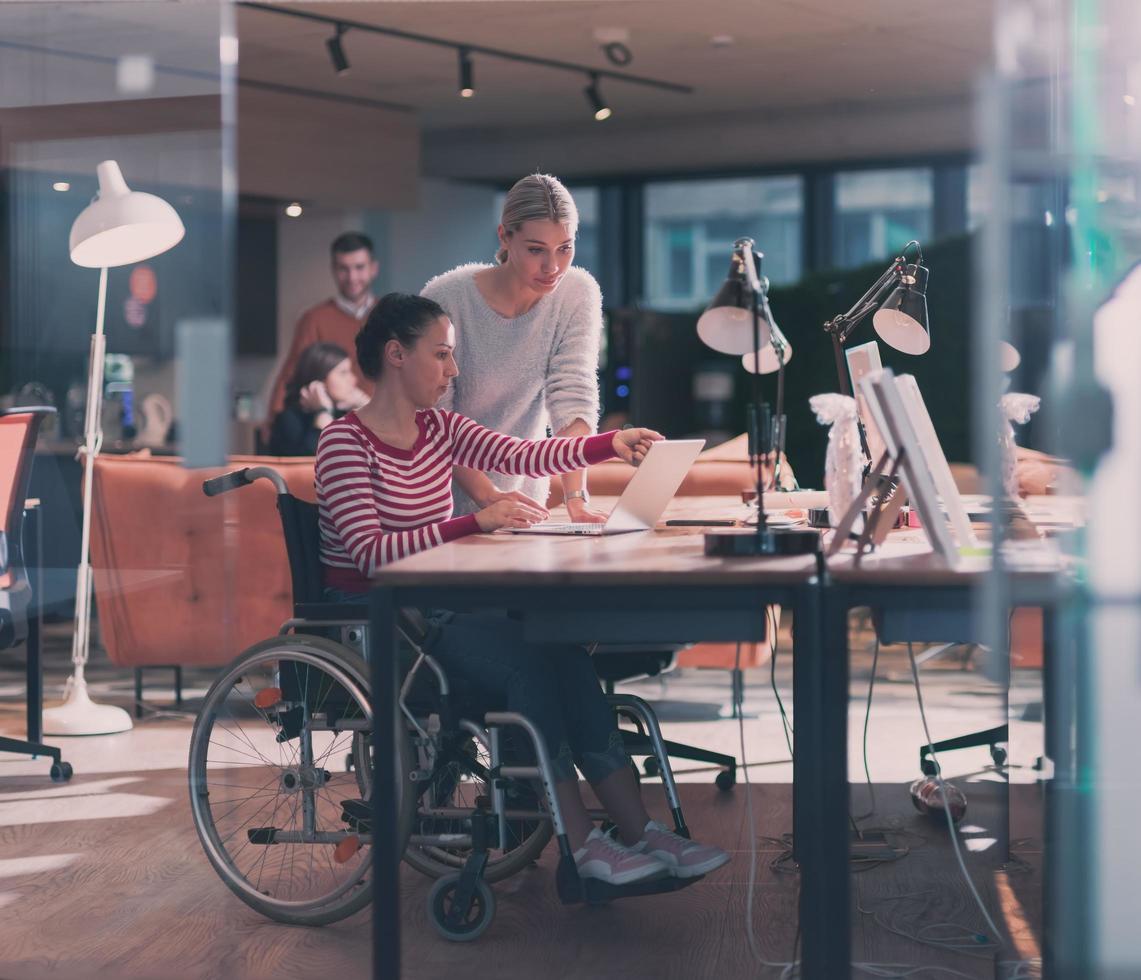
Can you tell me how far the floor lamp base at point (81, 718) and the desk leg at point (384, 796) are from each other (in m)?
2.73

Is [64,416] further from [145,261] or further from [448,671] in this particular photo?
[448,671]

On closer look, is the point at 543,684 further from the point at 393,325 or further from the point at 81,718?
the point at 81,718

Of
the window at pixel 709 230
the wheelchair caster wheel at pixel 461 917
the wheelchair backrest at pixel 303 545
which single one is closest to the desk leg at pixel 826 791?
the wheelchair caster wheel at pixel 461 917

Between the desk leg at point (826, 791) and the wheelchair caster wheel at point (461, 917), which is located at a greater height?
the desk leg at point (826, 791)

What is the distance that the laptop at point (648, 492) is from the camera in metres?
2.69

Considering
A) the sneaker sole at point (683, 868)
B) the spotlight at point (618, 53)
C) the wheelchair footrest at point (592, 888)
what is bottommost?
the wheelchair footrest at point (592, 888)

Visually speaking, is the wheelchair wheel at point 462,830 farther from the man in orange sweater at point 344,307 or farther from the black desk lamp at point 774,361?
the man in orange sweater at point 344,307

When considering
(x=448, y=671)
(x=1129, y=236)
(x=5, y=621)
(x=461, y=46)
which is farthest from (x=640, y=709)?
(x=461, y=46)

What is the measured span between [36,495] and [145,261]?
757mm

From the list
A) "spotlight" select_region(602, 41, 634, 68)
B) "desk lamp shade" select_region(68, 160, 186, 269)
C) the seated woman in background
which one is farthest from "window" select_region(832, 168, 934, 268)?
"desk lamp shade" select_region(68, 160, 186, 269)

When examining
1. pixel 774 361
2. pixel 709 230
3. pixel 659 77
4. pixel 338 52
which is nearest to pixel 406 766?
pixel 774 361

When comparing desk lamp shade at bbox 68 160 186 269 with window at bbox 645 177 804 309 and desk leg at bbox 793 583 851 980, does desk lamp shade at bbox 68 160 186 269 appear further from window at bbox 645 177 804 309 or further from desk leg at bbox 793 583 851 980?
window at bbox 645 177 804 309

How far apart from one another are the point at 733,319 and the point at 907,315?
578 millimetres

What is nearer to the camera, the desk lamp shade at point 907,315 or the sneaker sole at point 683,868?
the sneaker sole at point 683,868
